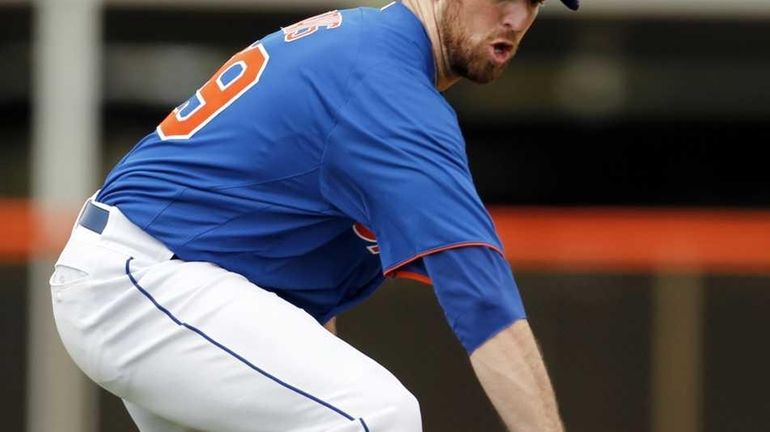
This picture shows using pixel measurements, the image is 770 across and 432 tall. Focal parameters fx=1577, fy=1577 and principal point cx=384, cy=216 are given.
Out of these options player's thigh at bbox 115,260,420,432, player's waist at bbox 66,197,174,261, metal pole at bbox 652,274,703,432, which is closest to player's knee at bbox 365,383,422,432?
player's thigh at bbox 115,260,420,432

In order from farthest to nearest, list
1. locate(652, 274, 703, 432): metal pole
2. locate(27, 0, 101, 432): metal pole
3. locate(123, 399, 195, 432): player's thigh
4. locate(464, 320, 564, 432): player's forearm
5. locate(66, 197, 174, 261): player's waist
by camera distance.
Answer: locate(27, 0, 101, 432): metal pole, locate(652, 274, 703, 432): metal pole, locate(123, 399, 195, 432): player's thigh, locate(66, 197, 174, 261): player's waist, locate(464, 320, 564, 432): player's forearm

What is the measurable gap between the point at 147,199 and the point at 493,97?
789 centimetres

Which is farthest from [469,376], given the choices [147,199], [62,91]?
[62,91]

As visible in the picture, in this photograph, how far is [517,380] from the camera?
3.16 m

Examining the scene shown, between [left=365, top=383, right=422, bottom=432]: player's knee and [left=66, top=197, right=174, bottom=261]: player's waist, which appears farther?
[left=66, top=197, right=174, bottom=261]: player's waist

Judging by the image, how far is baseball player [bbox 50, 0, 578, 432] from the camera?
3.24 meters

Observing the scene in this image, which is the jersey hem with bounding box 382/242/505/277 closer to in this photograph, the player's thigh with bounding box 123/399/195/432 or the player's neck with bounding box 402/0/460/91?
the player's neck with bounding box 402/0/460/91

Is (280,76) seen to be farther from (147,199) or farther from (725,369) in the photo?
(725,369)

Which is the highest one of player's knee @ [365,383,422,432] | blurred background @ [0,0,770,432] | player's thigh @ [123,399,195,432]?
player's knee @ [365,383,422,432]

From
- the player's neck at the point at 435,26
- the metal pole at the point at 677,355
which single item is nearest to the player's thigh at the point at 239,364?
the player's neck at the point at 435,26

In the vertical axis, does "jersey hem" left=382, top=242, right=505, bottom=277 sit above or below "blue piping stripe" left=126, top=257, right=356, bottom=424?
above

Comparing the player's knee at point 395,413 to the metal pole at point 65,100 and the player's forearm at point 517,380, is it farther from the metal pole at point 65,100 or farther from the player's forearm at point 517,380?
the metal pole at point 65,100

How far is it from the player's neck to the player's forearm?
73 cm

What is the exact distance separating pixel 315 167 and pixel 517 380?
2.24 feet
